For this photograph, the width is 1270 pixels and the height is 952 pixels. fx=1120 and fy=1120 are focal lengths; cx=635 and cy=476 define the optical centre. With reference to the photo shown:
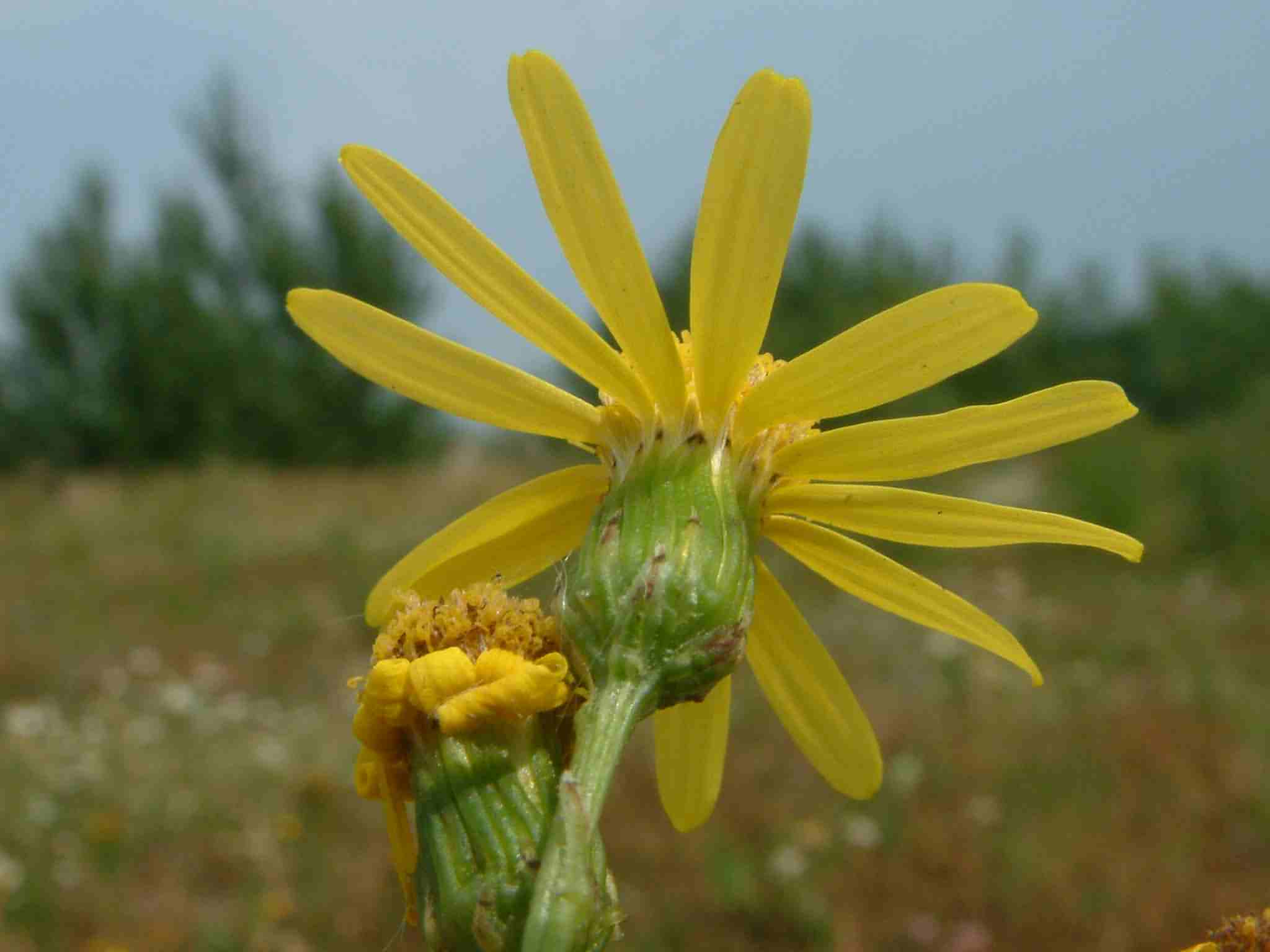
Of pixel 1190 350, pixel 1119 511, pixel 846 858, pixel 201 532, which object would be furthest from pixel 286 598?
pixel 1190 350

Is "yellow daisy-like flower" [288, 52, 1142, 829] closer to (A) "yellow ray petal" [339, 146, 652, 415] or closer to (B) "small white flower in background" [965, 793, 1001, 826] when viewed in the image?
(A) "yellow ray petal" [339, 146, 652, 415]

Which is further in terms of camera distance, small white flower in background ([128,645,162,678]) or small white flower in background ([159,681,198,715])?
small white flower in background ([128,645,162,678])

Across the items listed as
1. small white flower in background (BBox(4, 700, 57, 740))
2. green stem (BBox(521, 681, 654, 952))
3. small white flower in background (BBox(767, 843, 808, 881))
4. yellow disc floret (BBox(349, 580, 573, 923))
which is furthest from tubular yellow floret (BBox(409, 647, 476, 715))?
small white flower in background (BBox(4, 700, 57, 740))

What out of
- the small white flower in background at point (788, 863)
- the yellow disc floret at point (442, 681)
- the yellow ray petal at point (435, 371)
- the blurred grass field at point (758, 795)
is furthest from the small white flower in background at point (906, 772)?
the yellow disc floret at point (442, 681)

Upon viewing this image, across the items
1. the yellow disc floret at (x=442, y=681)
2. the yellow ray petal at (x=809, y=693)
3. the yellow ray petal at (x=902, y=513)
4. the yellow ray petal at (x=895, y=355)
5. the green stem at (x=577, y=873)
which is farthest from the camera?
the yellow ray petal at (x=809, y=693)

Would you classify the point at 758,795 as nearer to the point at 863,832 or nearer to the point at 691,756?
the point at 863,832

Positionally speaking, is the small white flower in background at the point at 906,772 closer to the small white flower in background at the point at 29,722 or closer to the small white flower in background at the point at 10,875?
the small white flower in background at the point at 10,875

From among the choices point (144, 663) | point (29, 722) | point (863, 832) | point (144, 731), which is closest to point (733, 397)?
point (863, 832)
